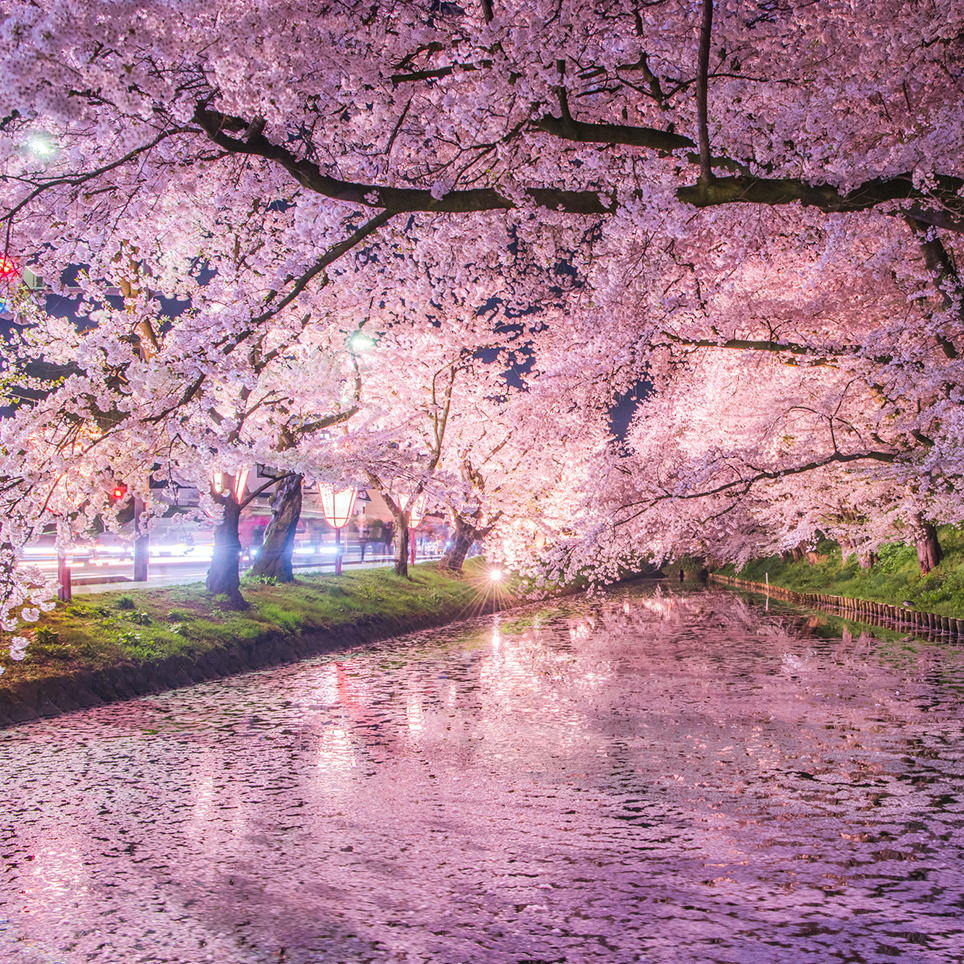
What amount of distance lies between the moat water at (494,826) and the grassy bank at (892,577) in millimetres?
10496

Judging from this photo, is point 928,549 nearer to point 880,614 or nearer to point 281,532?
point 880,614

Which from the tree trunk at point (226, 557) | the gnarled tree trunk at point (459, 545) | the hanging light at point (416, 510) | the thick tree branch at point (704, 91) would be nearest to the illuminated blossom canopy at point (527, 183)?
the thick tree branch at point (704, 91)

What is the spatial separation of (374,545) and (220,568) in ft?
114

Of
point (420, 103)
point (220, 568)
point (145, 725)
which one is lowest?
point (145, 725)

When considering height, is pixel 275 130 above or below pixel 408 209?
above

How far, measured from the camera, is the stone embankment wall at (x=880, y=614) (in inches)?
731

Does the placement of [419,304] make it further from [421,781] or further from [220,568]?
[421,781]

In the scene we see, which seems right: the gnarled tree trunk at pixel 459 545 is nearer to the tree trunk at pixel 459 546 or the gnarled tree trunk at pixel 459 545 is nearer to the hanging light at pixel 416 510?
the tree trunk at pixel 459 546

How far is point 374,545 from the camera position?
51.8 metres

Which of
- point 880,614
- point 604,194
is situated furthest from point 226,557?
point 880,614

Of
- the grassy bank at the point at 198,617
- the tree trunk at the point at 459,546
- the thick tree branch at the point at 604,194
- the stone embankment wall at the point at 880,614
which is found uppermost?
the thick tree branch at the point at 604,194

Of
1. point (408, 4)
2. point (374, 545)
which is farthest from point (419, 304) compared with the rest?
point (374, 545)

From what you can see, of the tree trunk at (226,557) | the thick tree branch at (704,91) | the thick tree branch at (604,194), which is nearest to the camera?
the thick tree branch at (704,91)

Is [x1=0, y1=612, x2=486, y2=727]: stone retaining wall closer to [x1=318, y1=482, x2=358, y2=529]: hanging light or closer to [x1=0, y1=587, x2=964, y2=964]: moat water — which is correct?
[x1=0, y1=587, x2=964, y2=964]: moat water
